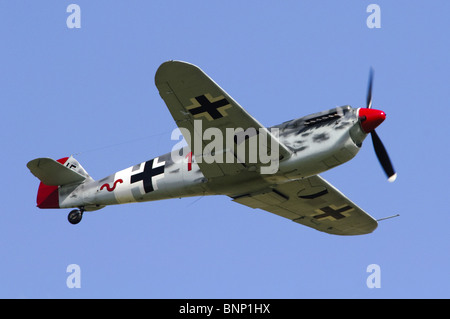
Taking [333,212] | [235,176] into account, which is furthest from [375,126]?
[333,212]

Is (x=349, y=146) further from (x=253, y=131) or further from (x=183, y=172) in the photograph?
(x=183, y=172)

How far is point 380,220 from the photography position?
20047mm

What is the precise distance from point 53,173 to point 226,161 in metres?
5.05

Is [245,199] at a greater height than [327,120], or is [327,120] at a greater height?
[327,120]

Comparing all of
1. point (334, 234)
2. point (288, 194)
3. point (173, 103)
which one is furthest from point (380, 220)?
point (173, 103)

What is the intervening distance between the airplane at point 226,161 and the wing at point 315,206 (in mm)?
31

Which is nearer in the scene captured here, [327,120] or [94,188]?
[327,120]

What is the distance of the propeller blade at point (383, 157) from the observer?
16656 mm

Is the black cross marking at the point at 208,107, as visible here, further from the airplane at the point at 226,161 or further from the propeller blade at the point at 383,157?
the propeller blade at the point at 383,157

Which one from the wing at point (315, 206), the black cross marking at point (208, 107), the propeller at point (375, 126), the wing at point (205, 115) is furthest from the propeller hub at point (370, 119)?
the black cross marking at point (208, 107)

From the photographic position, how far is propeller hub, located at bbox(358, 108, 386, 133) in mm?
15625

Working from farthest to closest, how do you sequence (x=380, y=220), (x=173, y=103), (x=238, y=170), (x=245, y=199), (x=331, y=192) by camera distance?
(x=380, y=220), (x=331, y=192), (x=245, y=199), (x=238, y=170), (x=173, y=103)

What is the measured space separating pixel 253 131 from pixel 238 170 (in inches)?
47.4

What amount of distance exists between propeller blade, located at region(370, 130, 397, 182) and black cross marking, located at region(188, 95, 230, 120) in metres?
3.61
